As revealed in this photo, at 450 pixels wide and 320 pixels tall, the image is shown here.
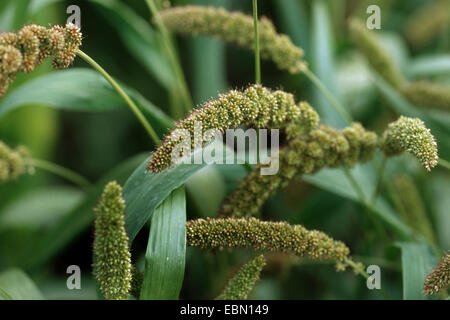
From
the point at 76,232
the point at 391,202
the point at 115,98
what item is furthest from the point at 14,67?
the point at 391,202

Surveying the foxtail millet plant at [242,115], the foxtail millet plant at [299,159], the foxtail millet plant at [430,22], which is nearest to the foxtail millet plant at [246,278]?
the foxtail millet plant at [299,159]

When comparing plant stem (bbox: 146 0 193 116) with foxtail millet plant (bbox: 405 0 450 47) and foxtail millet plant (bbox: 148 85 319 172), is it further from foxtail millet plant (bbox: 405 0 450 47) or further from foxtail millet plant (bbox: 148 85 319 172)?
foxtail millet plant (bbox: 405 0 450 47)

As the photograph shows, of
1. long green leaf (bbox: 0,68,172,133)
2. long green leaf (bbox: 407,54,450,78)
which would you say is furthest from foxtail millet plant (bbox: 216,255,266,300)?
long green leaf (bbox: 407,54,450,78)

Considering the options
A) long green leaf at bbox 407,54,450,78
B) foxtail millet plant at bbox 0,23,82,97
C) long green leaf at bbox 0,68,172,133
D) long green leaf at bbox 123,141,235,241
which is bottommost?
long green leaf at bbox 123,141,235,241

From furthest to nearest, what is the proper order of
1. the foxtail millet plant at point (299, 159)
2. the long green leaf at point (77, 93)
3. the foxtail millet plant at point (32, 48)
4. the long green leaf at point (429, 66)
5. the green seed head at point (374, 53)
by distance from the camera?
the long green leaf at point (429, 66), the green seed head at point (374, 53), the long green leaf at point (77, 93), the foxtail millet plant at point (299, 159), the foxtail millet plant at point (32, 48)

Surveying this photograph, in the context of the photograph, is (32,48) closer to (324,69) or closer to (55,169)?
(55,169)

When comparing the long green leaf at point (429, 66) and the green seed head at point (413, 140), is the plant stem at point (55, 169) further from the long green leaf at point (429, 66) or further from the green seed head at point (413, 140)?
the long green leaf at point (429, 66)
